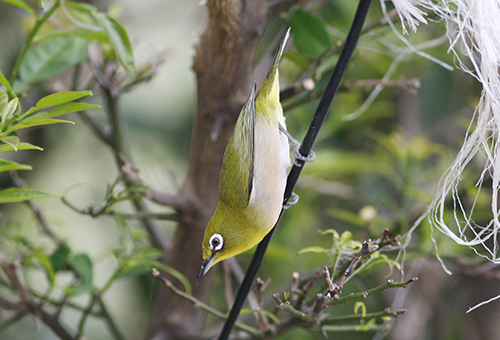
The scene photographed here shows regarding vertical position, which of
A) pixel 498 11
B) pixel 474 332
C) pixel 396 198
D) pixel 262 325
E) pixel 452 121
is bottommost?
pixel 474 332

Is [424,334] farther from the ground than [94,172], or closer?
closer

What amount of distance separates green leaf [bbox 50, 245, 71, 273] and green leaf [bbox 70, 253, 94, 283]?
22 millimetres

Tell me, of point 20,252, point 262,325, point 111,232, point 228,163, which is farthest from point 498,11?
point 111,232

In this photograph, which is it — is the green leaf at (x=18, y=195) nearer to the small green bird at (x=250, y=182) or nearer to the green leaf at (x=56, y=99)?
the green leaf at (x=56, y=99)

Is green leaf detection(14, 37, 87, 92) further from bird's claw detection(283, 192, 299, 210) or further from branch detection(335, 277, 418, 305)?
branch detection(335, 277, 418, 305)

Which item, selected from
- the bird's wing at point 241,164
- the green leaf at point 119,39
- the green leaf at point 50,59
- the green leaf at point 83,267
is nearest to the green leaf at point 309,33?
the bird's wing at point 241,164

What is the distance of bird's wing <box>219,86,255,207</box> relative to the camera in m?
0.73

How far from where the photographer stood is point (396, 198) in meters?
1.76

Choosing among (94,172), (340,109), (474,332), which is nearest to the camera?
(340,109)

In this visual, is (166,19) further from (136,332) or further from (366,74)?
(136,332)

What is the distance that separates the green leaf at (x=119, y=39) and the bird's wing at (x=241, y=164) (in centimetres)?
20

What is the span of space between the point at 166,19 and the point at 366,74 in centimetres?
115

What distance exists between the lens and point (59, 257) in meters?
0.84

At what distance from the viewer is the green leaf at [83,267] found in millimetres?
848
